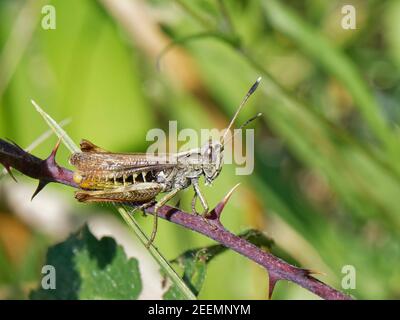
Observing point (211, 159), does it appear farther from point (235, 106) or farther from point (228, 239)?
point (235, 106)

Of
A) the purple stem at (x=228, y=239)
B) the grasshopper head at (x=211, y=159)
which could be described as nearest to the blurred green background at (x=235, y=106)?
the grasshopper head at (x=211, y=159)

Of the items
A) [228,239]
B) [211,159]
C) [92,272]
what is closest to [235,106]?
[211,159]

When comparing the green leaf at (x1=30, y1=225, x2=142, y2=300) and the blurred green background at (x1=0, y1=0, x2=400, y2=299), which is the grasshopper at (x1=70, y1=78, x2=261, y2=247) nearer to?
the green leaf at (x1=30, y1=225, x2=142, y2=300)

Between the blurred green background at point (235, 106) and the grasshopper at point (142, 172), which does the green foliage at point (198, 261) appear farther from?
the blurred green background at point (235, 106)

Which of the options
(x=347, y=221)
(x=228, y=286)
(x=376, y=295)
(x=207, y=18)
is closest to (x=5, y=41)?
(x=207, y=18)

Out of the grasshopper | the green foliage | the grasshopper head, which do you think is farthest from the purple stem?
the grasshopper head
